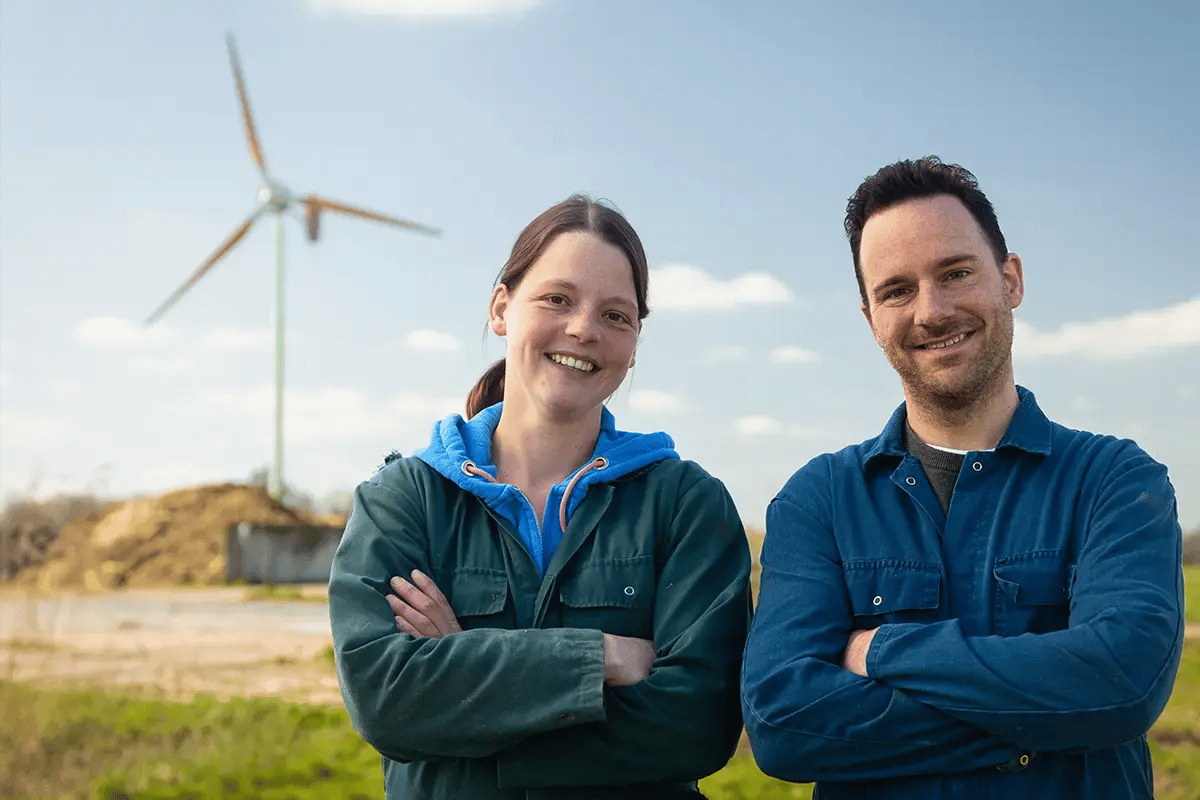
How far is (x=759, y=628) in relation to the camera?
11.3ft

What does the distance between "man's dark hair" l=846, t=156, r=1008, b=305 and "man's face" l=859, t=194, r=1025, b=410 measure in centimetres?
4

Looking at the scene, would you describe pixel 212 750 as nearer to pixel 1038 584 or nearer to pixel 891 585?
pixel 891 585

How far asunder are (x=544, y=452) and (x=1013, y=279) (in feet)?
5.34

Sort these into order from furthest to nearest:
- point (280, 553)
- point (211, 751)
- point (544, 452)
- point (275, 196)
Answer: point (275, 196), point (280, 553), point (211, 751), point (544, 452)

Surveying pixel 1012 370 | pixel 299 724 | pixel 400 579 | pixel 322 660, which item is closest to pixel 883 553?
pixel 1012 370

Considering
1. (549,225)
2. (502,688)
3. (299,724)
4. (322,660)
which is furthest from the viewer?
(322,660)

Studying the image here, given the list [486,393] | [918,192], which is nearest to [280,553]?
[486,393]

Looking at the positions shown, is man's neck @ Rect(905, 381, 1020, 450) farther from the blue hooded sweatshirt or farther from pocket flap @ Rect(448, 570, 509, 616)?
pocket flap @ Rect(448, 570, 509, 616)

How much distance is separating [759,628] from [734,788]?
4626mm

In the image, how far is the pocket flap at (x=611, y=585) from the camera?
140 inches

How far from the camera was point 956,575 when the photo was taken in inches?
133

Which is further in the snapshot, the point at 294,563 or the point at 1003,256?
the point at 294,563

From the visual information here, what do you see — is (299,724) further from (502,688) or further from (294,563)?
(294,563)

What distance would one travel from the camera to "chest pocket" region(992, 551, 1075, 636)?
3285mm
